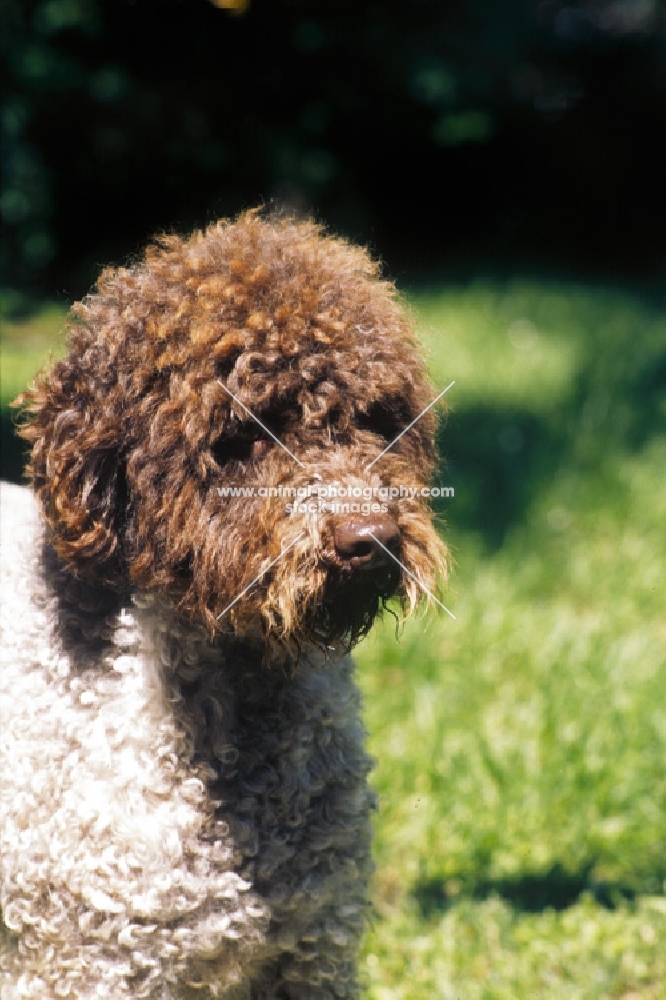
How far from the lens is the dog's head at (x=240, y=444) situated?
1.99 metres

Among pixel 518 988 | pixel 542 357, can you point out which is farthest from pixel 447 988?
pixel 542 357

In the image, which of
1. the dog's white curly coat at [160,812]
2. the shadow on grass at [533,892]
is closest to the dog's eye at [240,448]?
the dog's white curly coat at [160,812]

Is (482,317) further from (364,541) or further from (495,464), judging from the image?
(364,541)

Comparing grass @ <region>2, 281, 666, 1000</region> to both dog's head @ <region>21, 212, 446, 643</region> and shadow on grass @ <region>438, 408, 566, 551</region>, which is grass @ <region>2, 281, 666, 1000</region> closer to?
shadow on grass @ <region>438, 408, 566, 551</region>

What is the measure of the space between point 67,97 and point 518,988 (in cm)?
749

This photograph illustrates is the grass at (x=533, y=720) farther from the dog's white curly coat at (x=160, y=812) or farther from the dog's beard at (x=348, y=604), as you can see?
the dog's white curly coat at (x=160, y=812)

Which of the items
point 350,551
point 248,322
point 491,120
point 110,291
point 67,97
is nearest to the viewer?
point 350,551

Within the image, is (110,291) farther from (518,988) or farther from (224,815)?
(518,988)

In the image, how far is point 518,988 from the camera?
2979 millimetres

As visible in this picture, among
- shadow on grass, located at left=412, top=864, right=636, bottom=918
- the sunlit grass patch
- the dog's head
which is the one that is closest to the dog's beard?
the dog's head

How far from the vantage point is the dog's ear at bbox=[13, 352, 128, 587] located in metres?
2.09

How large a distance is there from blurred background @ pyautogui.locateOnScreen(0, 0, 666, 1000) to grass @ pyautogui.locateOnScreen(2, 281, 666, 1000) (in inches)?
0.4

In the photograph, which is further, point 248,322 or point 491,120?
point 491,120

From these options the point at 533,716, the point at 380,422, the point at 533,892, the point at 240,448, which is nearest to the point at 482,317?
the point at 533,716
